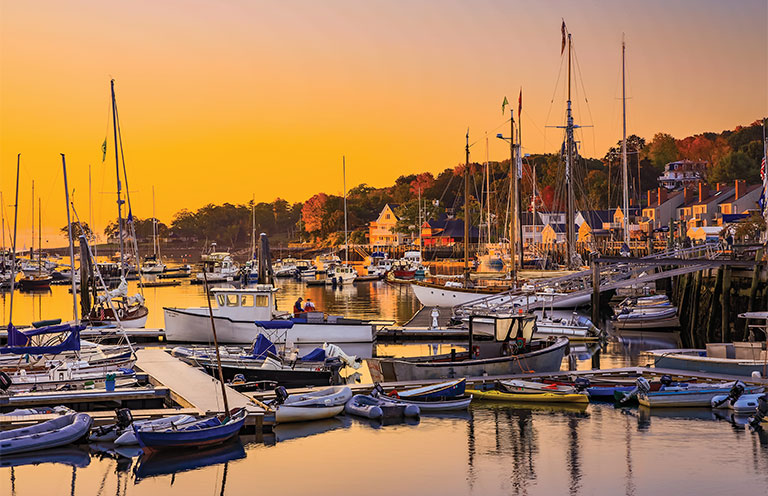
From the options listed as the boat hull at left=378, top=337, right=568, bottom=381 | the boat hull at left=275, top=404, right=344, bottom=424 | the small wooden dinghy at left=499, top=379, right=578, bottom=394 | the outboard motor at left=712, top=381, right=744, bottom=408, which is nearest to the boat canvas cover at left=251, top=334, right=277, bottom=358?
the boat hull at left=378, top=337, right=568, bottom=381

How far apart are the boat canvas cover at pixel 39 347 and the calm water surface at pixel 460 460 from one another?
6366 millimetres

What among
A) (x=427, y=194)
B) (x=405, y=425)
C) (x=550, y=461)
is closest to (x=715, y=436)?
(x=550, y=461)

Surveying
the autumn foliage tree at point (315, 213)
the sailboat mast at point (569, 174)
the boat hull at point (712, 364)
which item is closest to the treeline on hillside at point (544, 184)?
the autumn foliage tree at point (315, 213)

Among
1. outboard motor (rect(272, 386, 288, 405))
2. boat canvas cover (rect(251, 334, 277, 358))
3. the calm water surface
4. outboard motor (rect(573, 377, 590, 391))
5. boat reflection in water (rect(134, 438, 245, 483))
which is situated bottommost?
the calm water surface

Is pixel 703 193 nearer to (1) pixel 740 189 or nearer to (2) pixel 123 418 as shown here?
(1) pixel 740 189

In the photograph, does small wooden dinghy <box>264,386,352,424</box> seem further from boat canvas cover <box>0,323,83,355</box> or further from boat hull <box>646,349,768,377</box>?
boat hull <box>646,349,768,377</box>

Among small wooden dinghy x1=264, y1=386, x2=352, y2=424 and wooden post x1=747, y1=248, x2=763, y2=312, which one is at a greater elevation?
wooden post x1=747, y1=248, x2=763, y2=312

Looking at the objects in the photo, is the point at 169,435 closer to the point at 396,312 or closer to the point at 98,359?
the point at 98,359

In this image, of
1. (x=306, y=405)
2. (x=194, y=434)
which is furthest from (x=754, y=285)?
(x=194, y=434)

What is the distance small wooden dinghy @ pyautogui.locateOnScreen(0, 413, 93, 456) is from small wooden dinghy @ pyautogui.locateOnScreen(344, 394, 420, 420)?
7221mm

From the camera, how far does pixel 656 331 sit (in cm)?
4934

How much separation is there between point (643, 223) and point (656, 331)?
263ft

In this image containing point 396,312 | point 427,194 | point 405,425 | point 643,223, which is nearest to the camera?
point 405,425

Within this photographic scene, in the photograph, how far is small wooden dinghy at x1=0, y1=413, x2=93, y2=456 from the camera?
22641 millimetres
